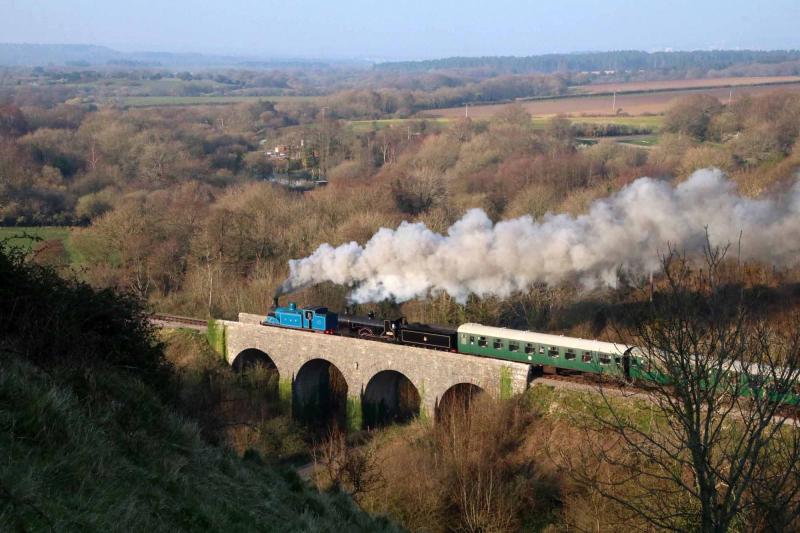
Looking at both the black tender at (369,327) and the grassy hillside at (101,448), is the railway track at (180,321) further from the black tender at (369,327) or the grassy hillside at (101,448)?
the grassy hillside at (101,448)

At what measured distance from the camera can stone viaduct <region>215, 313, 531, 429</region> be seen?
32.2 metres

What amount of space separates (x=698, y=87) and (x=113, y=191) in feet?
318

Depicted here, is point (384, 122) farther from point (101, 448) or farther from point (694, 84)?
point (101, 448)

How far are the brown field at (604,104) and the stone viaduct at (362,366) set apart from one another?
7932cm

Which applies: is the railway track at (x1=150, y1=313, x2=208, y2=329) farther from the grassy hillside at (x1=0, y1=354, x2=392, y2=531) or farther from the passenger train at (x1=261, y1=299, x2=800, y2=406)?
the grassy hillside at (x1=0, y1=354, x2=392, y2=531)

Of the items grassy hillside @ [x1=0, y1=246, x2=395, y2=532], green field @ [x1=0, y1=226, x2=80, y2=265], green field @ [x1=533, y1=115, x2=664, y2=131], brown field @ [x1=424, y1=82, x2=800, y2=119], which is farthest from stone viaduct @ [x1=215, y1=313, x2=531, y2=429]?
brown field @ [x1=424, y1=82, x2=800, y2=119]

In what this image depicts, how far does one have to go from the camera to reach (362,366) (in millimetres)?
36406

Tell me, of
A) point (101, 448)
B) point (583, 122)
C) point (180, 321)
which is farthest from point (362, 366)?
point (583, 122)

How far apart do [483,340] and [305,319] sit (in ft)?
32.4

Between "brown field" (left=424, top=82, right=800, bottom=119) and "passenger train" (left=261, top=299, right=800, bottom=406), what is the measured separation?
79.7m

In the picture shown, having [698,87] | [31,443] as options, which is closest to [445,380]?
[31,443]

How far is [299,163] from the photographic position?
327 ft

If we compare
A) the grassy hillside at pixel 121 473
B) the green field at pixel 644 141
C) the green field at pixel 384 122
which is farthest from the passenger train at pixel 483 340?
the green field at pixel 384 122

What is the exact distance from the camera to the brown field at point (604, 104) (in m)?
112
